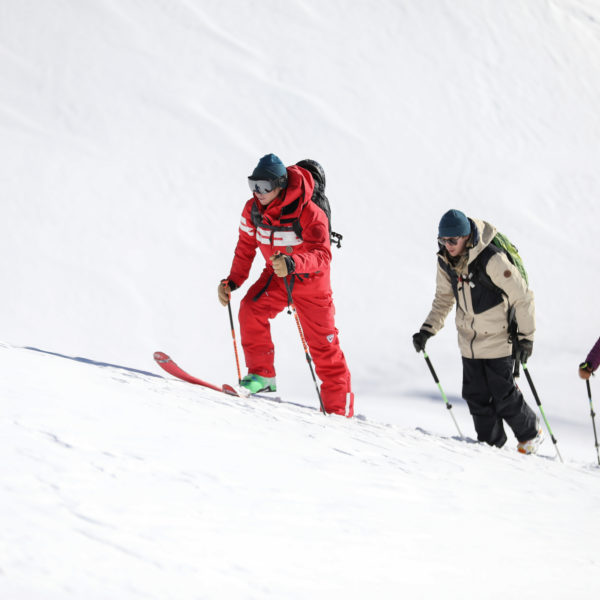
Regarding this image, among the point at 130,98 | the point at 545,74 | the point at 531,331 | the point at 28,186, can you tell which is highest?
the point at 545,74

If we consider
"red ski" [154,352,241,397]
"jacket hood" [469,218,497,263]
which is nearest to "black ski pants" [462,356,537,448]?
"jacket hood" [469,218,497,263]

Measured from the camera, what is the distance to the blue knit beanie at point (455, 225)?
428 cm

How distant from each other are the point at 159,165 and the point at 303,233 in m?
8.73

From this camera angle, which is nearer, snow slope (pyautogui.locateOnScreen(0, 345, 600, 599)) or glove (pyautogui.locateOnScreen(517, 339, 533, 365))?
snow slope (pyautogui.locateOnScreen(0, 345, 600, 599))

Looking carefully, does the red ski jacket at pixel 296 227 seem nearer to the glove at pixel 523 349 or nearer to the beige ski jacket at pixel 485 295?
the beige ski jacket at pixel 485 295

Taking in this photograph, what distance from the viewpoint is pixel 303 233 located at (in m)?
4.41

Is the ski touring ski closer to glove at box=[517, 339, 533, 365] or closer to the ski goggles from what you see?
the ski goggles

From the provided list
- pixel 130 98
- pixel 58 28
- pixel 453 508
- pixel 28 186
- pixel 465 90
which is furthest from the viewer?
pixel 465 90

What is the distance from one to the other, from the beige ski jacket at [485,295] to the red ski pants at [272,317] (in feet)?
2.87

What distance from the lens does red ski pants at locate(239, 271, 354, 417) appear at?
4.67 meters

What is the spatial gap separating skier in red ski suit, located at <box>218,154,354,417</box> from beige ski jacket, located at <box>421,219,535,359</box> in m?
0.86

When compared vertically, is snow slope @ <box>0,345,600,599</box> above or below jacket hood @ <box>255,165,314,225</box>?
below

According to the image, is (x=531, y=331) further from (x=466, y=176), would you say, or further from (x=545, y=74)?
(x=545, y=74)

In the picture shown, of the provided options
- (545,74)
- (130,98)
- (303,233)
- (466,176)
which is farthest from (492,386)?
(545,74)
